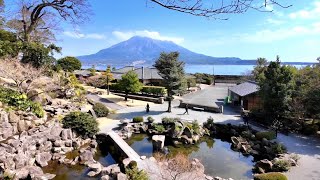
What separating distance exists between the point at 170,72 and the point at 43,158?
655 inches

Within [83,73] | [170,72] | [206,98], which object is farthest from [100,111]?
[83,73]

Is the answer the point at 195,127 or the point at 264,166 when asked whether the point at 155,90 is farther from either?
the point at 264,166

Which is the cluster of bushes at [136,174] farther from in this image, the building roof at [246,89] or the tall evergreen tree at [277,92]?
the building roof at [246,89]

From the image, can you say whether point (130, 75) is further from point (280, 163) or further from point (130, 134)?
point (280, 163)

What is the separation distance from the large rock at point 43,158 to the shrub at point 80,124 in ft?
11.3

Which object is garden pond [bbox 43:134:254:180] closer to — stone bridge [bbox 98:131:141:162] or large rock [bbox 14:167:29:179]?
stone bridge [bbox 98:131:141:162]

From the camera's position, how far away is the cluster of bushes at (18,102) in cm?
2072

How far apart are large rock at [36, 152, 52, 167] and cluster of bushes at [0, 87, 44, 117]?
15.7 feet

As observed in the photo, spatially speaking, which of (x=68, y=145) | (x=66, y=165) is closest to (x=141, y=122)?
(x=68, y=145)

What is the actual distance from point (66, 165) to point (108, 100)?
2113 centimetres

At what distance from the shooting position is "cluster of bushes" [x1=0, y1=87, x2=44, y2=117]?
2072cm

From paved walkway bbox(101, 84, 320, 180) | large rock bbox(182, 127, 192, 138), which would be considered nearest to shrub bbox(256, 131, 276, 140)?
paved walkway bbox(101, 84, 320, 180)

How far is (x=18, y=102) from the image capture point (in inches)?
824

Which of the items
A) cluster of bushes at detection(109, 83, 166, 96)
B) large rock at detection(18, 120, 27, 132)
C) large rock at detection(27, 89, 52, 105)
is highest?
large rock at detection(27, 89, 52, 105)
